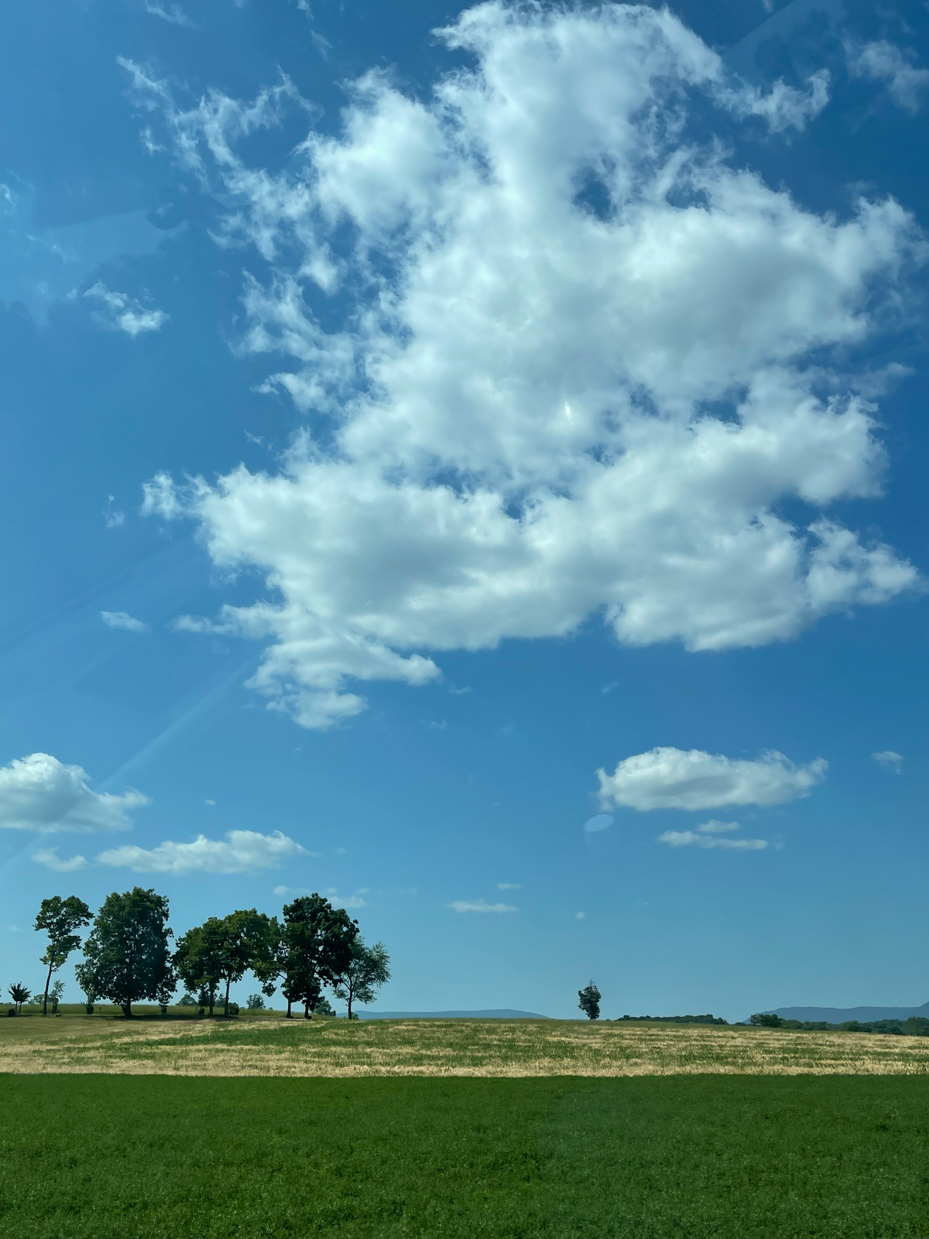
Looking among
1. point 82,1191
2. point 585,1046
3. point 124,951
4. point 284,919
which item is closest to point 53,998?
point 124,951

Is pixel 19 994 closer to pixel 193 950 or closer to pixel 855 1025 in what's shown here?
pixel 193 950

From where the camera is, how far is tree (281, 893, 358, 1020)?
128 metres

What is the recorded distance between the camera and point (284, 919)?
13362cm

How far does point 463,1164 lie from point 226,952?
104m

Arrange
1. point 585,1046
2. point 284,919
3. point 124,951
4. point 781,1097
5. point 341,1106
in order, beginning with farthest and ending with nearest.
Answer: point 284,919
point 124,951
point 585,1046
point 781,1097
point 341,1106

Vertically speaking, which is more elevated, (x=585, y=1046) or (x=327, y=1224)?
(x=327, y=1224)

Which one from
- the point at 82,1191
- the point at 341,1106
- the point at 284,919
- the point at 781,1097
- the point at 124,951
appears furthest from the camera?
the point at 284,919

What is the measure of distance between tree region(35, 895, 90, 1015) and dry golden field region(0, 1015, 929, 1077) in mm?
15005

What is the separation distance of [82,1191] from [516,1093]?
26.7 meters

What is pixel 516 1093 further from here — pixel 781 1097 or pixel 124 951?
pixel 124 951

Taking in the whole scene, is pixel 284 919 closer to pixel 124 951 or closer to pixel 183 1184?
pixel 124 951

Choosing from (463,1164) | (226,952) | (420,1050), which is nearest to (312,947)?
(226,952)

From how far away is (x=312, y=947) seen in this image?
12988 centimetres

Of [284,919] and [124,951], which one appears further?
[284,919]
